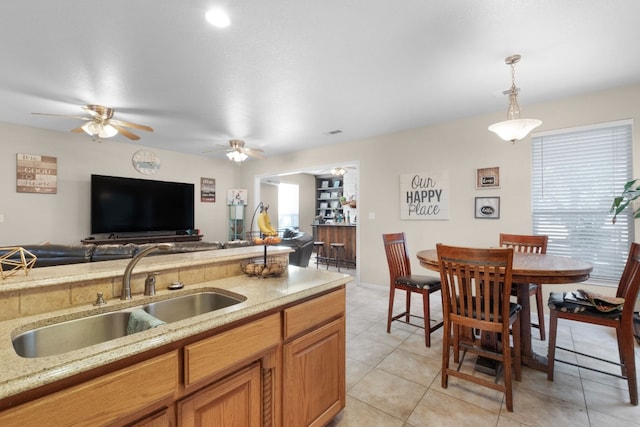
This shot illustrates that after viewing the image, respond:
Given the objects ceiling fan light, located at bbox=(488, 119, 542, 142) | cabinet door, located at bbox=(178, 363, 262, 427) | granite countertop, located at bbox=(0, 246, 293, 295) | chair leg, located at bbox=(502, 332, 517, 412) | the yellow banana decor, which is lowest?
chair leg, located at bbox=(502, 332, 517, 412)

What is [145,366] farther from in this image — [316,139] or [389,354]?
[316,139]

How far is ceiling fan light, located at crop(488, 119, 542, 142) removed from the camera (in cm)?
242

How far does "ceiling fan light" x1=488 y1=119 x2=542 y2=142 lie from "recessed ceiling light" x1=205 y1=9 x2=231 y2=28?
228 centimetres

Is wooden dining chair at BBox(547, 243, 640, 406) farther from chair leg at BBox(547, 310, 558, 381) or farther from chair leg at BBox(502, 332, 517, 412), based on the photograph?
chair leg at BBox(502, 332, 517, 412)

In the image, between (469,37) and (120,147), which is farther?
(120,147)

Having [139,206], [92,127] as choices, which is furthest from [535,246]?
[139,206]

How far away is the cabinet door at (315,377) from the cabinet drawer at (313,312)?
0.15 feet

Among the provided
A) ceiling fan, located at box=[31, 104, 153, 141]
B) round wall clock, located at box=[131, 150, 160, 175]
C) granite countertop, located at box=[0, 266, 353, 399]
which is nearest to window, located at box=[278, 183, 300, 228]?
round wall clock, located at box=[131, 150, 160, 175]

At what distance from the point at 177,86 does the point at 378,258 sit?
3.62m

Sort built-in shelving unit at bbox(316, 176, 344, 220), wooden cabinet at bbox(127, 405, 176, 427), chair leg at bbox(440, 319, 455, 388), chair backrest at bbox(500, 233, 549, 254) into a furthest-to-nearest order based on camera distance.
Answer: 1. built-in shelving unit at bbox(316, 176, 344, 220)
2. chair backrest at bbox(500, 233, 549, 254)
3. chair leg at bbox(440, 319, 455, 388)
4. wooden cabinet at bbox(127, 405, 176, 427)

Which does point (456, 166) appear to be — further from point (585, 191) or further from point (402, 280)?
point (402, 280)

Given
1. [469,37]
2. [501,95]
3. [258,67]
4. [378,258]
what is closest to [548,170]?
[501,95]

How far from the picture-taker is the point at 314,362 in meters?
1.49

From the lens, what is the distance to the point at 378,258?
4773 millimetres
